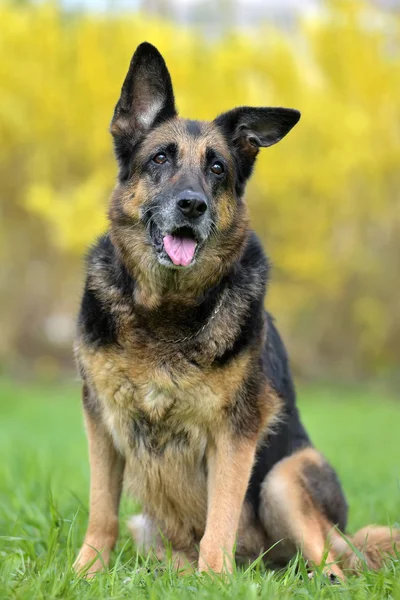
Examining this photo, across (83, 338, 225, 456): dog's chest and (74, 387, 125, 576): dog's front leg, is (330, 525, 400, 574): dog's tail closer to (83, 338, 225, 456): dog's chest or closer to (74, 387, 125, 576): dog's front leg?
(83, 338, 225, 456): dog's chest

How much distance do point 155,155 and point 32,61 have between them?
1646cm

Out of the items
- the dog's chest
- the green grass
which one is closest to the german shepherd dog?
the dog's chest

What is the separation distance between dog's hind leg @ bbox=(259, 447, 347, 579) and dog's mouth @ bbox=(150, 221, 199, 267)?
1158 millimetres

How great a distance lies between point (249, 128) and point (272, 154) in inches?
621

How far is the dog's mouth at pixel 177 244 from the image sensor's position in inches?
153

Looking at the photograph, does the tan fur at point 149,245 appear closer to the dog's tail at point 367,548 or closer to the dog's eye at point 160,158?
the dog's eye at point 160,158

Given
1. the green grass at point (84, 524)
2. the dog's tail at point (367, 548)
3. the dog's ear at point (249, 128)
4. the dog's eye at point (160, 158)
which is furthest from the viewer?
the dog's ear at point (249, 128)

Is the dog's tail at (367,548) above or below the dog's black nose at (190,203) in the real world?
below

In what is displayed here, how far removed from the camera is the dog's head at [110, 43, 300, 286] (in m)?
3.88

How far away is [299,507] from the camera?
3959 millimetres

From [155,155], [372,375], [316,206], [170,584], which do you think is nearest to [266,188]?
[316,206]

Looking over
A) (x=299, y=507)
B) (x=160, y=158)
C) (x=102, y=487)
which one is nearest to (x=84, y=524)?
(x=102, y=487)

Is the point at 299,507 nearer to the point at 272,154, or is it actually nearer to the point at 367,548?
the point at 367,548

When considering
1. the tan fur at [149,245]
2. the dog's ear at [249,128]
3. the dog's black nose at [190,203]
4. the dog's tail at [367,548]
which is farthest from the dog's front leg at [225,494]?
the dog's ear at [249,128]
